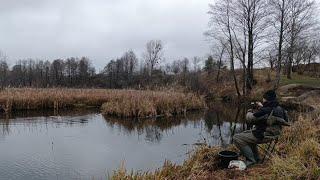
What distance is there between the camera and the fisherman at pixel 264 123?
7500mm

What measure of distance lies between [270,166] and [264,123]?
2.96ft

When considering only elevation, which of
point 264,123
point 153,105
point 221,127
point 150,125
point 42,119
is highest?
point 264,123

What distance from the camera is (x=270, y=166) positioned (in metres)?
7.04

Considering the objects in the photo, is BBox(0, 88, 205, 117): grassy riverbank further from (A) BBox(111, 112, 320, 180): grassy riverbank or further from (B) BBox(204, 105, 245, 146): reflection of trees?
(A) BBox(111, 112, 320, 180): grassy riverbank

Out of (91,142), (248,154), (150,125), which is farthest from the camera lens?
(150,125)

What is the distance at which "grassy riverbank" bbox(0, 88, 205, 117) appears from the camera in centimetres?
2011

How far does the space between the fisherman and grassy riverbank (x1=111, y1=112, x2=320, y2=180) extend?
0.39 m

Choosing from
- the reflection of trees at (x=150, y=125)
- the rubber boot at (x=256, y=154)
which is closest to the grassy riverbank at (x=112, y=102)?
the reflection of trees at (x=150, y=125)

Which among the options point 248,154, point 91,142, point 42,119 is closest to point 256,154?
point 248,154

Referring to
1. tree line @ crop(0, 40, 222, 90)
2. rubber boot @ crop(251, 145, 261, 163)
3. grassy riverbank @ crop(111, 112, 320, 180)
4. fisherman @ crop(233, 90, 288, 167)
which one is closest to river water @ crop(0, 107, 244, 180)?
grassy riverbank @ crop(111, 112, 320, 180)

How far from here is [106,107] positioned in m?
21.3

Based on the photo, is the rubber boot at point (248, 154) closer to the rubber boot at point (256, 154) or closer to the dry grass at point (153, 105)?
the rubber boot at point (256, 154)

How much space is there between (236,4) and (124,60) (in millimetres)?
44999

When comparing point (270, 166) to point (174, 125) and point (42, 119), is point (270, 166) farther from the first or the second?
A: point (42, 119)
